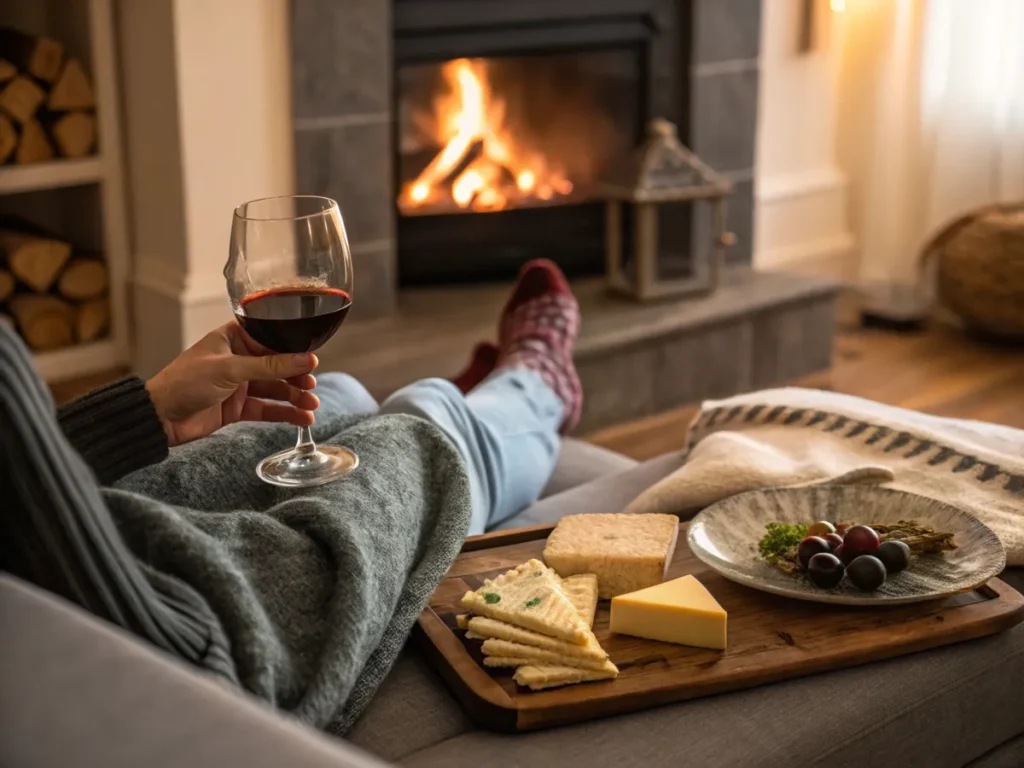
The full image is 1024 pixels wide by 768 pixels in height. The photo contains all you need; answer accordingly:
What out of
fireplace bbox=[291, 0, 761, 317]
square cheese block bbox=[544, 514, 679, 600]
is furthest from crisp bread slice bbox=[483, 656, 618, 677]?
fireplace bbox=[291, 0, 761, 317]

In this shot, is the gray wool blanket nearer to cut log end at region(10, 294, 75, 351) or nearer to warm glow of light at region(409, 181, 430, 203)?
cut log end at region(10, 294, 75, 351)

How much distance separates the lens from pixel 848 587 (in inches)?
43.9

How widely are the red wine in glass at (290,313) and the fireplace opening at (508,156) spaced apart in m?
1.88

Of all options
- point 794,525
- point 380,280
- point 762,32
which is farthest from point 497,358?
point 762,32

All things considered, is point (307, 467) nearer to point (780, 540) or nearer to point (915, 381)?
point (780, 540)

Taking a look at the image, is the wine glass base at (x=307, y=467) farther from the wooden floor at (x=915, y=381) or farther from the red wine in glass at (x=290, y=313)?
the wooden floor at (x=915, y=381)

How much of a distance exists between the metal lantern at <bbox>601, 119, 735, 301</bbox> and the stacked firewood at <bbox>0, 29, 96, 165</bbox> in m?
1.17

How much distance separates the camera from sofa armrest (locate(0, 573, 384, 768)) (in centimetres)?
61

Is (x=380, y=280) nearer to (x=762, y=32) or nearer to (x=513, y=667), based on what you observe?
(x=762, y=32)

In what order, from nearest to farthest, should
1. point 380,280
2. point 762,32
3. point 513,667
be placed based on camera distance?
point 513,667, point 380,280, point 762,32

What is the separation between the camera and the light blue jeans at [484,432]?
1474 millimetres

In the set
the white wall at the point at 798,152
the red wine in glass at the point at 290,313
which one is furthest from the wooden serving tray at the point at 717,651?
the white wall at the point at 798,152

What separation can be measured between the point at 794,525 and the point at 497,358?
3.71 ft

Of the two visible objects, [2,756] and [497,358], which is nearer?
[2,756]
